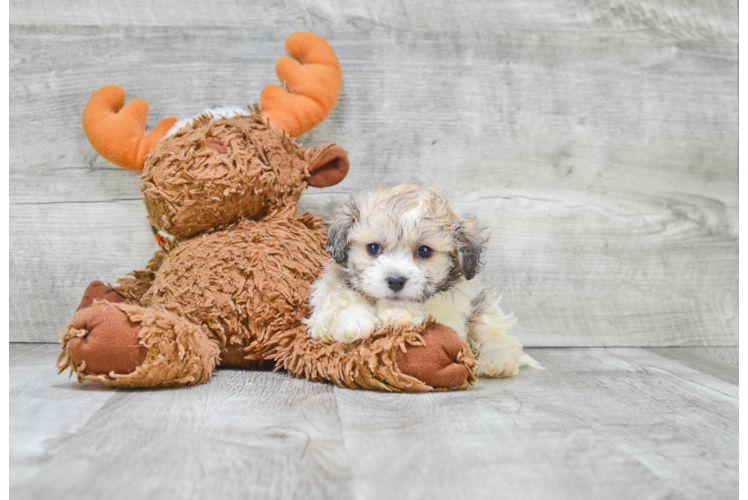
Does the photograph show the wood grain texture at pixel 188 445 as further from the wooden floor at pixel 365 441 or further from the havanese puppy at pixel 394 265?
the havanese puppy at pixel 394 265

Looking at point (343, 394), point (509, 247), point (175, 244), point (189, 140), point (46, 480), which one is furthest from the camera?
point (509, 247)

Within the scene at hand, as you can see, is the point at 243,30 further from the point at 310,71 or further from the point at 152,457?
the point at 152,457

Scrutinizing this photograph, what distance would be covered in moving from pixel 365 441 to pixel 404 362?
1.15 ft

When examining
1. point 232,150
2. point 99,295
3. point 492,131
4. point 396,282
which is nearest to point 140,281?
point 99,295

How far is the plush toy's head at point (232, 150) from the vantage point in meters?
1.59

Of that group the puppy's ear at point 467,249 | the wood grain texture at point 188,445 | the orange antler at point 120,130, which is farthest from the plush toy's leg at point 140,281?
the puppy's ear at point 467,249

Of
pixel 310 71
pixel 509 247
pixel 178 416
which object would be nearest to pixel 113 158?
pixel 310 71

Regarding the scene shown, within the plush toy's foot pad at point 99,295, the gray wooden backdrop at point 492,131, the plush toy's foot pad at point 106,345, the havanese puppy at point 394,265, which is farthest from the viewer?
the gray wooden backdrop at point 492,131

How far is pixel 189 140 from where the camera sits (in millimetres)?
1616

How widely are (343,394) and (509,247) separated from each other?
0.99m

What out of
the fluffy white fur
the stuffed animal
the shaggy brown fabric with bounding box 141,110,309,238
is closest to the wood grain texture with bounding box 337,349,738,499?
the stuffed animal

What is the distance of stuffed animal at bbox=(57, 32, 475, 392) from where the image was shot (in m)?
1.38

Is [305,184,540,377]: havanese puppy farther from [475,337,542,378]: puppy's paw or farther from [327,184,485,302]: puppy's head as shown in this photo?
[475,337,542,378]: puppy's paw

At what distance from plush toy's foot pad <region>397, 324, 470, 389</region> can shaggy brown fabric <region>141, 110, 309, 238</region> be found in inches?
23.2
